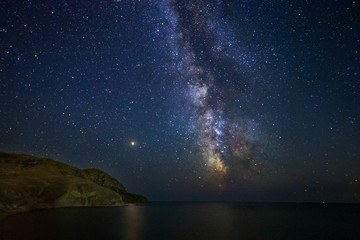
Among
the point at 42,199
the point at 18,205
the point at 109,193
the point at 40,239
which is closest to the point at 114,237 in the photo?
the point at 40,239

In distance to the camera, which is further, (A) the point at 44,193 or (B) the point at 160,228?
(A) the point at 44,193

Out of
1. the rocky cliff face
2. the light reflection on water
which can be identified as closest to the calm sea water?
the light reflection on water

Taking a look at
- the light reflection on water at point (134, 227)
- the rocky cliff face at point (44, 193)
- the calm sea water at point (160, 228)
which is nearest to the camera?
the calm sea water at point (160, 228)

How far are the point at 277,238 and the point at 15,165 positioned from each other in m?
187

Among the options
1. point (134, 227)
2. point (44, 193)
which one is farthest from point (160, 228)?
point (44, 193)

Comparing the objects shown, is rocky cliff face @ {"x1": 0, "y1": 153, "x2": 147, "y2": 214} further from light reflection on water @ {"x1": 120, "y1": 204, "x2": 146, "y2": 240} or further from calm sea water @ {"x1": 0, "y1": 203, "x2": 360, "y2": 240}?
light reflection on water @ {"x1": 120, "y1": 204, "x2": 146, "y2": 240}

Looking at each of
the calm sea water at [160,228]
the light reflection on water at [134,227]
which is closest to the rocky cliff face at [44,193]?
the calm sea water at [160,228]

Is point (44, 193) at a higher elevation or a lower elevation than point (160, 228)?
higher

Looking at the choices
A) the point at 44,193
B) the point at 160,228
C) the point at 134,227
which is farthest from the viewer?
the point at 44,193

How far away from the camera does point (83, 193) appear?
456 feet

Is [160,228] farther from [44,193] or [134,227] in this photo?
[44,193]

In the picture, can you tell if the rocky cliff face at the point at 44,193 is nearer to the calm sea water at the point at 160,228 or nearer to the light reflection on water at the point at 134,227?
the calm sea water at the point at 160,228

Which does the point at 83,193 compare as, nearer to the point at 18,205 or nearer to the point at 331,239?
the point at 18,205

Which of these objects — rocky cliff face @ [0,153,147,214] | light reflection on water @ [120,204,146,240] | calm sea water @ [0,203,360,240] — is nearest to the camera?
calm sea water @ [0,203,360,240]
